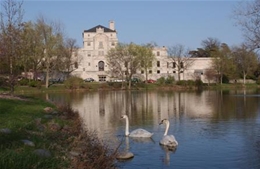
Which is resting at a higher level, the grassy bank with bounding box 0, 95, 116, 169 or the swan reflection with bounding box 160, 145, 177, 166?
the grassy bank with bounding box 0, 95, 116, 169

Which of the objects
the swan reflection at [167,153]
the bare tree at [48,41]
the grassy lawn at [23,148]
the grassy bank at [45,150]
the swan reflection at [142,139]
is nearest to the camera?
the grassy lawn at [23,148]

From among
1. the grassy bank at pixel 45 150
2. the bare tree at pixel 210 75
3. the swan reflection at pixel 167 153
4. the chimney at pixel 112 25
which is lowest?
the swan reflection at pixel 167 153

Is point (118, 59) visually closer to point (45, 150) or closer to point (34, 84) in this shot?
point (34, 84)

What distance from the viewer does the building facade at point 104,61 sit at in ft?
320

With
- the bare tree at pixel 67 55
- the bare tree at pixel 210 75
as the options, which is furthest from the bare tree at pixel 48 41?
the bare tree at pixel 210 75

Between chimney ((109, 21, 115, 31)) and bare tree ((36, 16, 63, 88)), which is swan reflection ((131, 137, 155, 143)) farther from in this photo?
chimney ((109, 21, 115, 31))

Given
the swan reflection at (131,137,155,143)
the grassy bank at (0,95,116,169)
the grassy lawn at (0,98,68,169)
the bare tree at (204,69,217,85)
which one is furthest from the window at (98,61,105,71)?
the grassy lawn at (0,98,68,169)

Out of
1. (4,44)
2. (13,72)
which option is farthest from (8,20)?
(13,72)

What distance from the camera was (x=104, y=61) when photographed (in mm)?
100250

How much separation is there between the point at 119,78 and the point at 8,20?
56998 millimetres

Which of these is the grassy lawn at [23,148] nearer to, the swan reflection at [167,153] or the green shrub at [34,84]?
the swan reflection at [167,153]

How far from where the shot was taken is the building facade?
320ft

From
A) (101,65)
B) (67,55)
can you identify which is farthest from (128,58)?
(101,65)

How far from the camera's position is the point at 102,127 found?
807 inches
